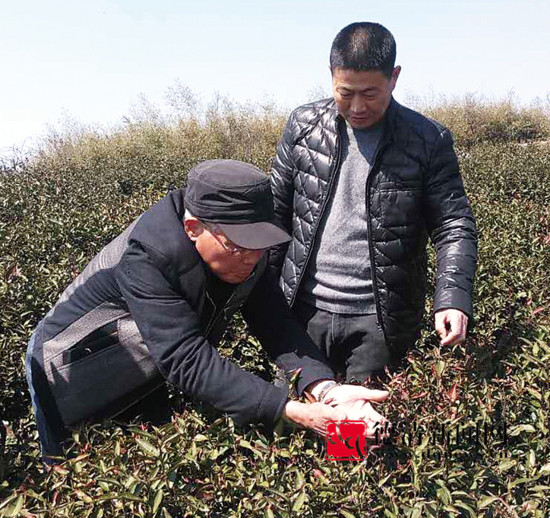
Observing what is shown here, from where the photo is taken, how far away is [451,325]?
200 centimetres

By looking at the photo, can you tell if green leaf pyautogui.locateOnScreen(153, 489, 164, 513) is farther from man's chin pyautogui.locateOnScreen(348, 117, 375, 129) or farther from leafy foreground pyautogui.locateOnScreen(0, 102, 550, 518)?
man's chin pyautogui.locateOnScreen(348, 117, 375, 129)

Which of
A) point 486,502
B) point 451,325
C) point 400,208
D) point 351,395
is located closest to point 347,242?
point 400,208

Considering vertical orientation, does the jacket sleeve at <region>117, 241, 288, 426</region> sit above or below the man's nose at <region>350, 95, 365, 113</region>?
below

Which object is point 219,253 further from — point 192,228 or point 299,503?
point 299,503

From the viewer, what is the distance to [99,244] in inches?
166

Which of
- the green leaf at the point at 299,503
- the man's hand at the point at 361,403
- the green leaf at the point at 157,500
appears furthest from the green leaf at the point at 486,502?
the green leaf at the point at 157,500

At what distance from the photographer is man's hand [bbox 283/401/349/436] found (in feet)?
5.06

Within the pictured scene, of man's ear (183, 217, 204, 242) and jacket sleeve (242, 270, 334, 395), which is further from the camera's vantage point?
jacket sleeve (242, 270, 334, 395)

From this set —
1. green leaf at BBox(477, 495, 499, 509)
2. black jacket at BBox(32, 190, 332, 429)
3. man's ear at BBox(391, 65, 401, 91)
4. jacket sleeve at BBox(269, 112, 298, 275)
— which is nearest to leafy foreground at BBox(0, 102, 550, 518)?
green leaf at BBox(477, 495, 499, 509)

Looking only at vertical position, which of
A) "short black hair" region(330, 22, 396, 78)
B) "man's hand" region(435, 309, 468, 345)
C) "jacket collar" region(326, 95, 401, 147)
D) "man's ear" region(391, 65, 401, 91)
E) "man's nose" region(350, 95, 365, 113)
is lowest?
"man's hand" region(435, 309, 468, 345)

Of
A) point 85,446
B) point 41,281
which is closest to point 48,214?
point 41,281

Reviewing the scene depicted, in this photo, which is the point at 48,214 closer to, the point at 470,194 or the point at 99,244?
the point at 99,244

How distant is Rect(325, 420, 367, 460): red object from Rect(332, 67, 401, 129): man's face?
108cm

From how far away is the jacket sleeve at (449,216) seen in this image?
212 cm
